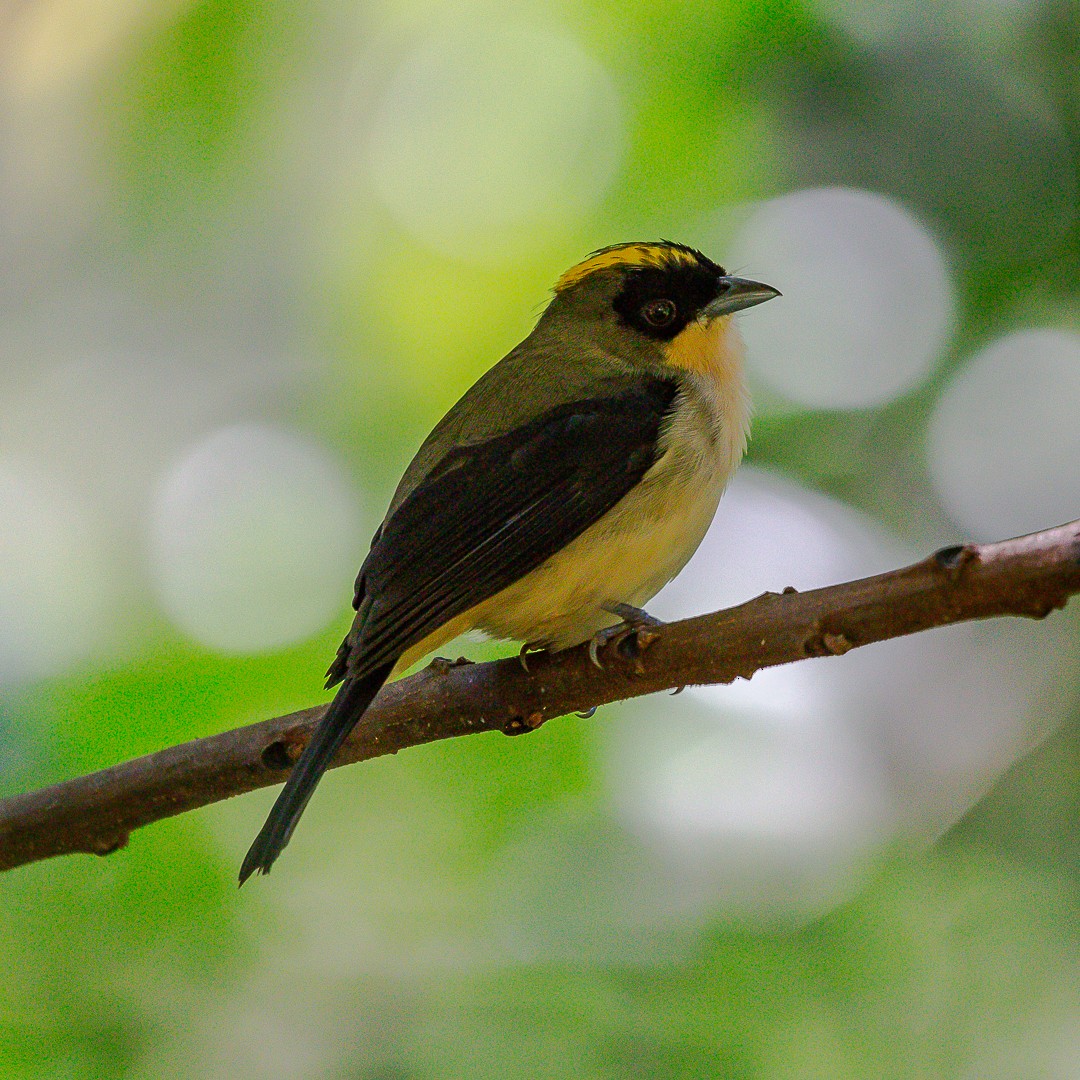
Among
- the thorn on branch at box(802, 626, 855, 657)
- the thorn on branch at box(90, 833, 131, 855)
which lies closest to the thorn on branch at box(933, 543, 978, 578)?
the thorn on branch at box(802, 626, 855, 657)

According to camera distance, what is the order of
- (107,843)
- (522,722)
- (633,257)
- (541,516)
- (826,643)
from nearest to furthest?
(826,643) < (522,722) < (107,843) < (541,516) < (633,257)

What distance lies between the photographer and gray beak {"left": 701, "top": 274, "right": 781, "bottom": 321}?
411cm

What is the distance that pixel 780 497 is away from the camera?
5.16 meters

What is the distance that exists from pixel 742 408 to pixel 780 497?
1.32 meters

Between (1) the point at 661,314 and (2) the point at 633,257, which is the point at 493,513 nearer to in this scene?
(1) the point at 661,314

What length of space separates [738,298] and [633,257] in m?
0.42

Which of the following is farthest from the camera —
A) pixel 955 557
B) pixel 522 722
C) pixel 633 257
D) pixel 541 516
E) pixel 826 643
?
pixel 633 257

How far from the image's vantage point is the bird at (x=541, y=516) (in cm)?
318

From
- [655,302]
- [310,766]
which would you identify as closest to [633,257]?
[655,302]

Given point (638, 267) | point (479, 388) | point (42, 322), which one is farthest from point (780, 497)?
point (42, 322)

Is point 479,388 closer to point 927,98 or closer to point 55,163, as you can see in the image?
Result: point 927,98

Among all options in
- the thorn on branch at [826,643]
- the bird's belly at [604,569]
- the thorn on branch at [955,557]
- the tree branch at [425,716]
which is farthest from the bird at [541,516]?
the thorn on branch at [955,557]

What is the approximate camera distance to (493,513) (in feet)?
11.1

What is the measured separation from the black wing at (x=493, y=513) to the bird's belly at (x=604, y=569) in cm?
5
